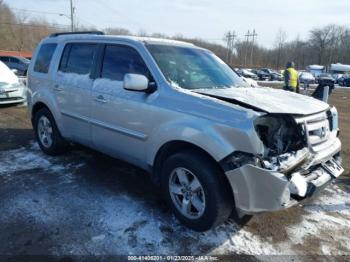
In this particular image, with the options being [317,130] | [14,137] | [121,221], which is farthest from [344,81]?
[121,221]

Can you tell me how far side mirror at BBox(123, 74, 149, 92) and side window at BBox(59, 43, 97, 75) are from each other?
1.21 meters

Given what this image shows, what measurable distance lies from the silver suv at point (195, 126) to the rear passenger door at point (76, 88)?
0.02 meters

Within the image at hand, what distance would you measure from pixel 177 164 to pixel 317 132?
1493mm

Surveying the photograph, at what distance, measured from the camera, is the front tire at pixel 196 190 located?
317 cm

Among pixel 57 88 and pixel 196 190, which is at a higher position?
pixel 57 88

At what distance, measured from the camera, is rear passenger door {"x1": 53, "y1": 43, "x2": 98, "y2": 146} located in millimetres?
4578

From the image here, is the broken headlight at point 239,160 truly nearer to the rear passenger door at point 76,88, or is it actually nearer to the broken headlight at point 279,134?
the broken headlight at point 279,134

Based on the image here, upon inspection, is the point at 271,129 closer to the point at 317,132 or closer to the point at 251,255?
the point at 317,132

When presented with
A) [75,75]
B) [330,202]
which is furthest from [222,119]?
[75,75]

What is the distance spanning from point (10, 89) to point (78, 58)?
21.1 feet

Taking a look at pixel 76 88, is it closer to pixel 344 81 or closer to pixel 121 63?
pixel 121 63

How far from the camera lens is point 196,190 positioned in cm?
339

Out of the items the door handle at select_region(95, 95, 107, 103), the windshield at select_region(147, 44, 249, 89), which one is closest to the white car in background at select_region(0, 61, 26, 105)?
the door handle at select_region(95, 95, 107, 103)

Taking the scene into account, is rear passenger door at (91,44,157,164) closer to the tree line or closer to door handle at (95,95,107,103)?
door handle at (95,95,107,103)
